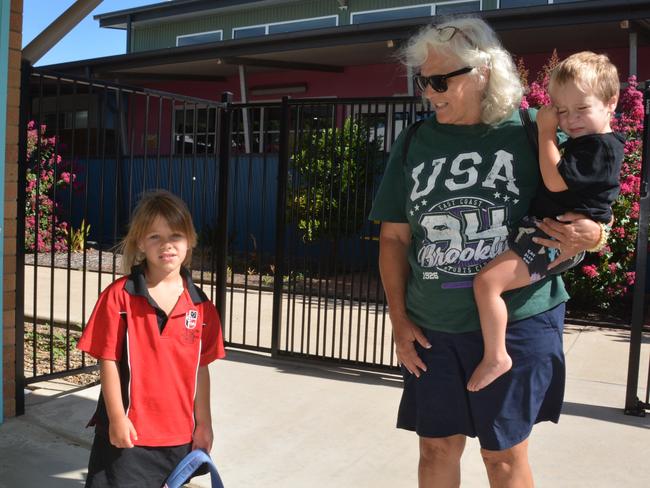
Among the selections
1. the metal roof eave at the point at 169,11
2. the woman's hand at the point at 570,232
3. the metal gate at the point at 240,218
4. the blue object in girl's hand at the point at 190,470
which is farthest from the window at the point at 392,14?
the blue object in girl's hand at the point at 190,470

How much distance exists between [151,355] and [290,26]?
16.7 metres

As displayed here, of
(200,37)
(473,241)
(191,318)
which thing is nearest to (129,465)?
(191,318)

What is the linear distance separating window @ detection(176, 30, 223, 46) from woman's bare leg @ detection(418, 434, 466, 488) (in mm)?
18601

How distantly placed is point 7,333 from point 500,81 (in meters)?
3.42

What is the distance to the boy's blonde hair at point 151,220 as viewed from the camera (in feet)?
7.93

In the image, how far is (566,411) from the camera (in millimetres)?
4629

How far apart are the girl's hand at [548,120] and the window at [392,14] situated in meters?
14.3

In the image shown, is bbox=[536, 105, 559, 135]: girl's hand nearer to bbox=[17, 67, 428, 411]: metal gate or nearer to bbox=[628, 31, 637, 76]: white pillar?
bbox=[17, 67, 428, 411]: metal gate

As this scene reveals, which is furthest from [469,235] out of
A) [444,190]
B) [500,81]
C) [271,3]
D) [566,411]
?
[271,3]

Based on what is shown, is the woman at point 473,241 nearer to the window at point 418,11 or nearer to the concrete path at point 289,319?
the concrete path at point 289,319

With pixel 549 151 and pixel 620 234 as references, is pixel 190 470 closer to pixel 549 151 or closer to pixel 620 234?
pixel 549 151

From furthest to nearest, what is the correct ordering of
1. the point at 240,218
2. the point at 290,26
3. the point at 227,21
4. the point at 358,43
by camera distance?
the point at 227,21 < the point at 290,26 < the point at 240,218 < the point at 358,43

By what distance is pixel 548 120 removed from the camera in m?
1.91

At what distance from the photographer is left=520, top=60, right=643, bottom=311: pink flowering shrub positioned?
7.79 m
